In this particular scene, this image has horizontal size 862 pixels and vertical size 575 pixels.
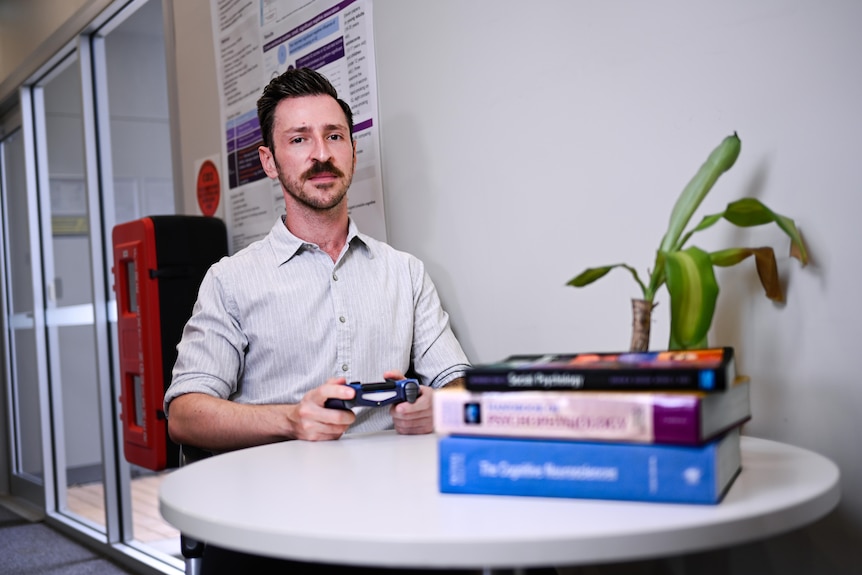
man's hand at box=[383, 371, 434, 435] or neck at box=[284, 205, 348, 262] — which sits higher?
neck at box=[284, 205, 348, 262]

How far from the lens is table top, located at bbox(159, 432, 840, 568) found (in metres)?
0.73

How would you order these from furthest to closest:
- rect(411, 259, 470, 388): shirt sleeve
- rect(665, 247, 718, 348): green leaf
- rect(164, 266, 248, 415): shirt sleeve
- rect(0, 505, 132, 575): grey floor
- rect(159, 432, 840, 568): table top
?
rect(0, 505, 132, 575): grey floor, rect(411, 259, 470, 388): shirt sleeve, rect(164, 266, 248, 415): shirt sleeve, rect(665, 247, 718, 348): green leaf, rect(159, 432, 840, 568): table top

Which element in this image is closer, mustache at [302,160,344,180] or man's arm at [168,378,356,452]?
man's arm at [168,378,356,452]

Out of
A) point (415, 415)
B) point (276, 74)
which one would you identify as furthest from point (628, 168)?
point (276, 74)

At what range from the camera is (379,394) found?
1353mm

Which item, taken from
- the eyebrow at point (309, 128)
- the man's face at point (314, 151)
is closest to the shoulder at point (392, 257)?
the man's face at point (314, 151)

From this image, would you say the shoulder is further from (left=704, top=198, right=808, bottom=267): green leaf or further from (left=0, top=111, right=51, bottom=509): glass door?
(left=0, top=111, right=51, bottom=509): glass door

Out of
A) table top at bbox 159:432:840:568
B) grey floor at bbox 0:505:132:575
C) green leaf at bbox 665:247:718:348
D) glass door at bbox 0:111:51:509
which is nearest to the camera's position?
table top at bbox 159:432:840:568

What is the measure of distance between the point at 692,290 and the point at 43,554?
11.7 ft

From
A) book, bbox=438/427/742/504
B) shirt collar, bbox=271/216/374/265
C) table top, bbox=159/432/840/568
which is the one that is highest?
shirt collar, bbox=271/216/374/265

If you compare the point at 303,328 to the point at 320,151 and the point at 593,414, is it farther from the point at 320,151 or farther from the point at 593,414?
the point at 593,414

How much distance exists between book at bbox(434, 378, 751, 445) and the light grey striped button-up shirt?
823mm

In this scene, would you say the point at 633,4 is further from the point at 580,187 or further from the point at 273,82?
the point at 273,82

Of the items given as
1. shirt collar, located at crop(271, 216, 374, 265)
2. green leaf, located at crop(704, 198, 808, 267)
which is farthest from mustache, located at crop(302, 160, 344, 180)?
green leaf, located at crop(704, 198, 808, 267)
